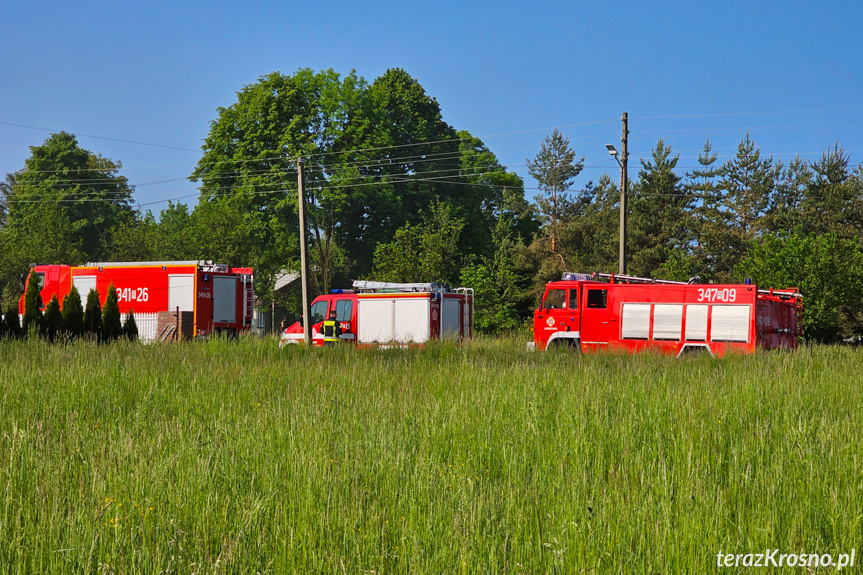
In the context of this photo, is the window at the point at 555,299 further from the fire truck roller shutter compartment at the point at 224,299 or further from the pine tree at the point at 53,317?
the pine tree at the point at 53,317

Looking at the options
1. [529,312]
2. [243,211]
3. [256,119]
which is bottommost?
[529,312]

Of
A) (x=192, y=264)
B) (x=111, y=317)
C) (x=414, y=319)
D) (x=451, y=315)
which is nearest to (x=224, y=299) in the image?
(x=192, y=264)

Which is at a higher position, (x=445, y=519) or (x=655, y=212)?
(x=655, y=212)

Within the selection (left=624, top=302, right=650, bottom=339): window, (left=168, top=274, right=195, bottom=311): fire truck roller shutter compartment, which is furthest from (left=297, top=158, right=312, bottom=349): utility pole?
(left=624, top=302, right=650, bottom=339): window

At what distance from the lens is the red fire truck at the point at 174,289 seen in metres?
26.7

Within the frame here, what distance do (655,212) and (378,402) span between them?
4305 cm

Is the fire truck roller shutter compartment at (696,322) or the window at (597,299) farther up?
the window at (597,299)

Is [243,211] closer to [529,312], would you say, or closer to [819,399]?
[529,312]

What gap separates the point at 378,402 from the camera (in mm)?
7812

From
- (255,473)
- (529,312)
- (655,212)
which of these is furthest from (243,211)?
(255,473)

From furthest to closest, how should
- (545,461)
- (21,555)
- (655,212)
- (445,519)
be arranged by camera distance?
(655,212) < (545,461) < (445,519) < (21,555)

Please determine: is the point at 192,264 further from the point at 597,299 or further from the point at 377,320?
the point at 597,299

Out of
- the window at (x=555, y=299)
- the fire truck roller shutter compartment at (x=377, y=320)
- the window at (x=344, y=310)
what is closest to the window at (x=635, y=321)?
the window at (x=555, y=299)

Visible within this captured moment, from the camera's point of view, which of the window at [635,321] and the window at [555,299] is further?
the window at [555,299]
